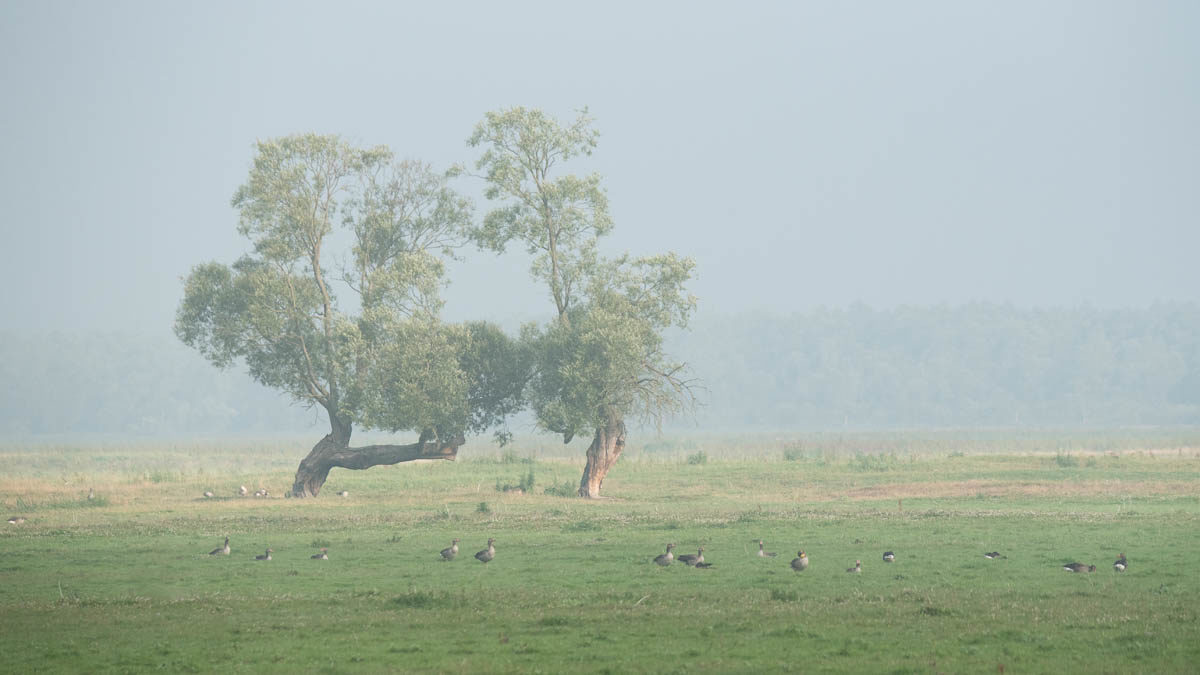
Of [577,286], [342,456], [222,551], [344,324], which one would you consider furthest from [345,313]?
[222,551]

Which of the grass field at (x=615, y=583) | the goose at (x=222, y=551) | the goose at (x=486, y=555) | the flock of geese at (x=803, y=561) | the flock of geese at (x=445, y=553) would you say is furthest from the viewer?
the goose at (x=222, y=551)

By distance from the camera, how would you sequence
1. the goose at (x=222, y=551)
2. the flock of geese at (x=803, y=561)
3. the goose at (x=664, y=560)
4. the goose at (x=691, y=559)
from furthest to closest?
the goose at (x=222, y=551) → the goose at (x=664, y=560) → the goose at (x=691, y=559) → the flock of geese at (x=803, y=561)

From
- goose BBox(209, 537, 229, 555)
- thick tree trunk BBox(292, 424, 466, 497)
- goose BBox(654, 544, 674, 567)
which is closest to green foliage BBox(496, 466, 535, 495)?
thick tree trunk BBox(292, 424, 466, 497)

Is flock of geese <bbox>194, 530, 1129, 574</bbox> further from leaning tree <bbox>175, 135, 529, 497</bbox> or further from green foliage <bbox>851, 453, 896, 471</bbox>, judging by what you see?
green foliage <bbox>851, 453, 896, 471</bbox>

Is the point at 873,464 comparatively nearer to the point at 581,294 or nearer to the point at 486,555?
the point at 581,294

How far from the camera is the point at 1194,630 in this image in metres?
20.1

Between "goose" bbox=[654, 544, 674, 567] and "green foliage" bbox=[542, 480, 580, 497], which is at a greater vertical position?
"green foliage" bbox=[542, 480, 580, 497]

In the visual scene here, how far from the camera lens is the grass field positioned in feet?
63.7

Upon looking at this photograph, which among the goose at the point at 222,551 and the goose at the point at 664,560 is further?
the goose at the point at 222,551

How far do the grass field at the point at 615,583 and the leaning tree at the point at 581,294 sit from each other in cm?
405

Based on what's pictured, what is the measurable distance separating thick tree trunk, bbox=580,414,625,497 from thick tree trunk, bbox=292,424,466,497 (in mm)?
7450

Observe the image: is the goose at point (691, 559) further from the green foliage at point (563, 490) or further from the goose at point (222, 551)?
the green foliage at point (563, 490)

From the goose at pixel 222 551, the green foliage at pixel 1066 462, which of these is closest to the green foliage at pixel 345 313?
the goose at pixel 222 551

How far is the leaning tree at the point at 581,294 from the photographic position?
186 ft
